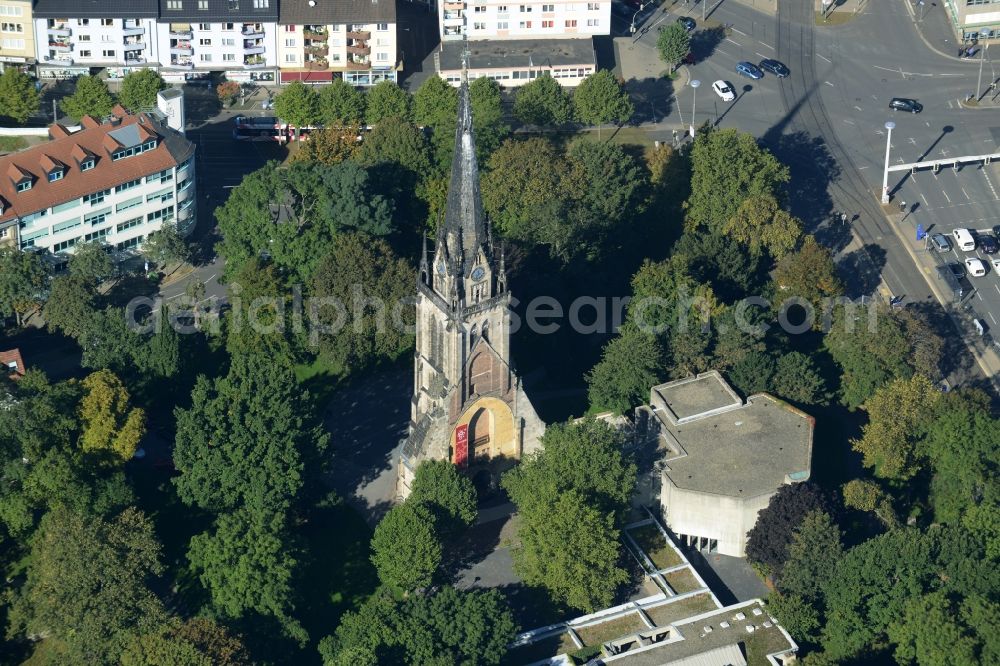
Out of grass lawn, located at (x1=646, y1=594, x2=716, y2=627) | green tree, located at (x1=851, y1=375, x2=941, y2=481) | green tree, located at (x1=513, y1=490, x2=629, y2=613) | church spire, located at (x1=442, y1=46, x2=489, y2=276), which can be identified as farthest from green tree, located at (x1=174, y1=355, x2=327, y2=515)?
green tree, located at (x1=851, y1=375, x2=941, y2=481)

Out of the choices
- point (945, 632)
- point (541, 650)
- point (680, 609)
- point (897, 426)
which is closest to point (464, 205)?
point (541, 650)

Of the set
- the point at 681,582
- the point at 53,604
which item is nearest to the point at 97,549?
the point at 53,604

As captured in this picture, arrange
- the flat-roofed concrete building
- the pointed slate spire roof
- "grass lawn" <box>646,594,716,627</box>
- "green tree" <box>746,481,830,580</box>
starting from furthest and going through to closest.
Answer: the flat-roofed concrete building → "green tree" <box>746,481,830,580</box> → "grass lawn" <box>646,594,716,627</box> → the pointed slate spire roof

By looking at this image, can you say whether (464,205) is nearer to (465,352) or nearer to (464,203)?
(464,203)

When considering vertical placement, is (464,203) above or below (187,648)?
above

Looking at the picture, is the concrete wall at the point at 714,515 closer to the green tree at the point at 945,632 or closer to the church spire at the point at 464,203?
the green tree at the point at 945,632

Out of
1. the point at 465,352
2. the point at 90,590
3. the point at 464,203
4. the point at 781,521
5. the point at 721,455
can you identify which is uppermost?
the point at 464,203

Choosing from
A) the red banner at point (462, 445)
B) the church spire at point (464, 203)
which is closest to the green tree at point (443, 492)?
the red banner at point (462, 445)

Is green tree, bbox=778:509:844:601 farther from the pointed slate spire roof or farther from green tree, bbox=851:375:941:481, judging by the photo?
the pointed slate spire roof
